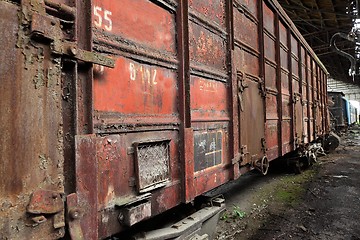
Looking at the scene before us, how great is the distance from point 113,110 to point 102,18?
1.80 feet

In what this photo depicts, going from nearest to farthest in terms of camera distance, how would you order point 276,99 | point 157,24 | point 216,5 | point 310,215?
point 157,24 < point 216,5 < point 310,215 < point 276,99

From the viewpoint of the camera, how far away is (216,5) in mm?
3027

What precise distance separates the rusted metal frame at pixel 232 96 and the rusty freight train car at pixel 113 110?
0.01 m

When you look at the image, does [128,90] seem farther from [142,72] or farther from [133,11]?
[133,11]

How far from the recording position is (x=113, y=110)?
67.1 inches

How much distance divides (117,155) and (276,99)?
393 cm

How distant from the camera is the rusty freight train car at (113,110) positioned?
1.18 m

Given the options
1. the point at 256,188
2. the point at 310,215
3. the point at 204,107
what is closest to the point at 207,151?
the point at 204,107

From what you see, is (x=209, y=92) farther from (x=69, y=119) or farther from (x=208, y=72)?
(x=69, y=119)

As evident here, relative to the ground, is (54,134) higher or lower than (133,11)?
lower

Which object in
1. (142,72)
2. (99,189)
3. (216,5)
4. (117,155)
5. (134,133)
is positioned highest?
(216,5)

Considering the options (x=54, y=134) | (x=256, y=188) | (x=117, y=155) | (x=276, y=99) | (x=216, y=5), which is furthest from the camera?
(x=256, y=188)

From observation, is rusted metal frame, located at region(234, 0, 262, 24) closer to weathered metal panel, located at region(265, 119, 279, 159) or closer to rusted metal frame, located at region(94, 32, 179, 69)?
weathered metal panel, located at region(265, 119, 279, 159)

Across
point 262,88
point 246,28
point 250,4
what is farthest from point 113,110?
point 250,4
